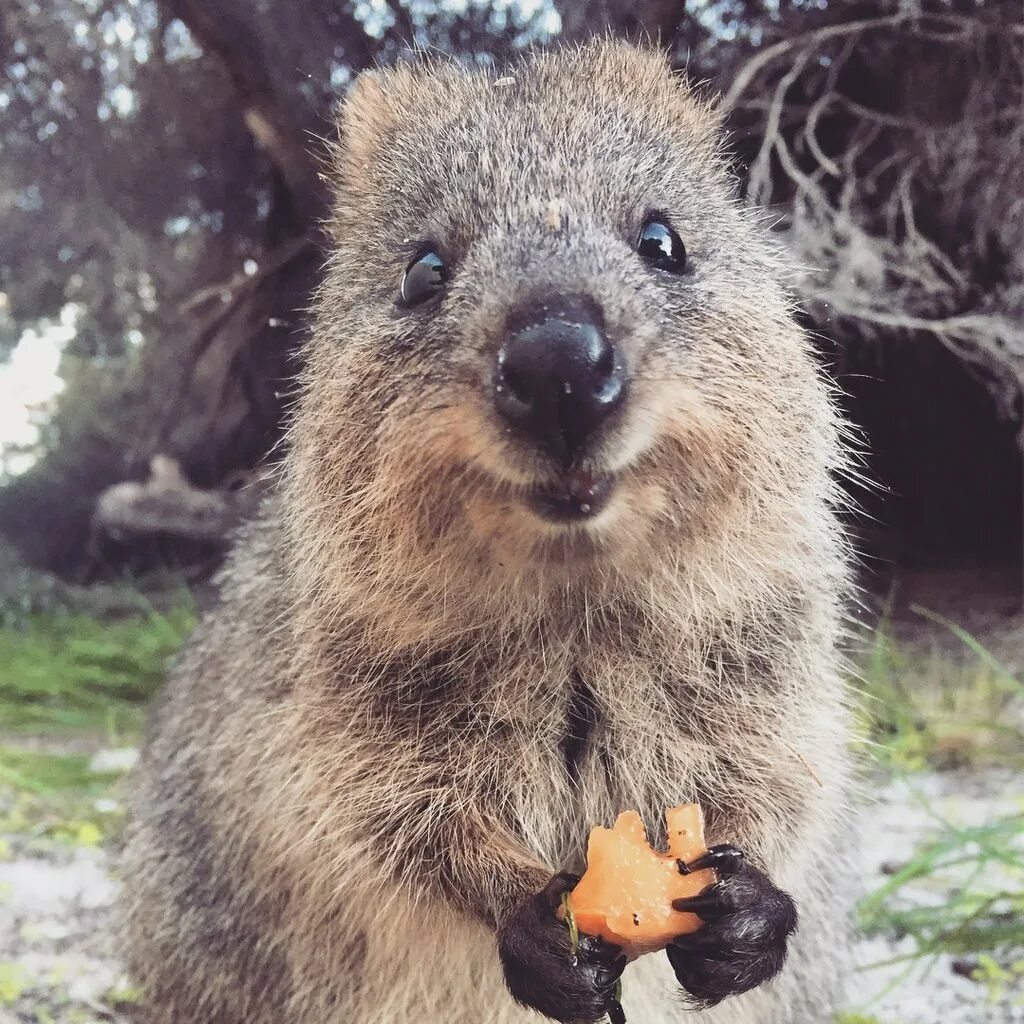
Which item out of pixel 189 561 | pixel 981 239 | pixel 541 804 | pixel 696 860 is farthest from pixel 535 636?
pixel 189 561

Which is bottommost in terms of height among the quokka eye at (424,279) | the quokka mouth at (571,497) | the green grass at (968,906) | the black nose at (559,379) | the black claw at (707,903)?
the green grass at (968,906)

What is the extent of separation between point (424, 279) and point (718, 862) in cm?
131

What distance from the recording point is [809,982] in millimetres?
2541

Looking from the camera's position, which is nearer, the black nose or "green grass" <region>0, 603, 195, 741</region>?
the black nose

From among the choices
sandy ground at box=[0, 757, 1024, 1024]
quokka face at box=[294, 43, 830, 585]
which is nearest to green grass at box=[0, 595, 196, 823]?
sandy ground at box=[0, 757, 1024, 1024]

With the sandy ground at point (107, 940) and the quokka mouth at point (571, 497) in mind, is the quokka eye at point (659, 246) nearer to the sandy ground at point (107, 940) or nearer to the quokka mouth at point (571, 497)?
the quokka mouth at point (571, 497)

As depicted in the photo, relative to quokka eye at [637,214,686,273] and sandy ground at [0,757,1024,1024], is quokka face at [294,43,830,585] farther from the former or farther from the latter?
sandy ground at [0,757,1024,1024]

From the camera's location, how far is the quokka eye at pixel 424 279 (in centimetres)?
199

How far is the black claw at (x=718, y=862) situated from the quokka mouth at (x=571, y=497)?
68cm

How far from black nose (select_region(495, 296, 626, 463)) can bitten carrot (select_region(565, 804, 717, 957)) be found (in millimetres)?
723

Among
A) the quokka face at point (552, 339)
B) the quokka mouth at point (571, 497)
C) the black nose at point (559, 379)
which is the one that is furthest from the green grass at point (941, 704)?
the black nose at point (559, 379)

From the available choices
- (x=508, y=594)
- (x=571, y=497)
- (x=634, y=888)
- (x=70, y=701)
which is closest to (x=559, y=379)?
(x=571, y=497)

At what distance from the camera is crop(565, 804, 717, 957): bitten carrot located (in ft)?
5.36

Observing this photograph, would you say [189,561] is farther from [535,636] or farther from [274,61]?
[535,636]
